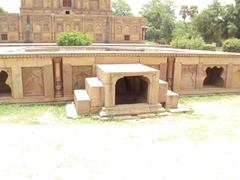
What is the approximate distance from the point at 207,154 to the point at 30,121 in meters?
4.80

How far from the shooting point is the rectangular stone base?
7695 millimetres

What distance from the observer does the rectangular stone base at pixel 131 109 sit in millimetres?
7695

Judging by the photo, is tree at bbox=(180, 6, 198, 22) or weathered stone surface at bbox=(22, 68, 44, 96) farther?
tree at bbox=(180, 6, 198, 22)

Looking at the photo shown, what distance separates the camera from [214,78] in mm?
12164

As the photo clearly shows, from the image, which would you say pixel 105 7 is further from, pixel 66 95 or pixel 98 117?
pixel 98 117

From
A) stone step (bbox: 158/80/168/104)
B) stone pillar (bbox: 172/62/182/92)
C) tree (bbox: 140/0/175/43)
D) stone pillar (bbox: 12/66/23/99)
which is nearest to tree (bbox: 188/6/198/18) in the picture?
tree (bbox: 140/0/175/43)

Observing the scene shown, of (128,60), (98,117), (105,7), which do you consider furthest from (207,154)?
(105,7)

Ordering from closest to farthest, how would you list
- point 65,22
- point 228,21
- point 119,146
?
point 119,146 → point 65,22 → point 228,21

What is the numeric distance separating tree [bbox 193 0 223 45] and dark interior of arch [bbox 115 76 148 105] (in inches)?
1082

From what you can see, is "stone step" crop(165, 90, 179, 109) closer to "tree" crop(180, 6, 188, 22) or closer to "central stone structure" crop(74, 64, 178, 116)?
"central stone structure" crop(74, 64, 178, 116)

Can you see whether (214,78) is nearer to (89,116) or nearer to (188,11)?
(89,116)

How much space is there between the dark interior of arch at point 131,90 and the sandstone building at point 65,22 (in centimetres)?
1810

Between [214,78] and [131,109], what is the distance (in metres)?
6.00

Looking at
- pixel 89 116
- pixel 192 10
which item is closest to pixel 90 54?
pixel 89 116
